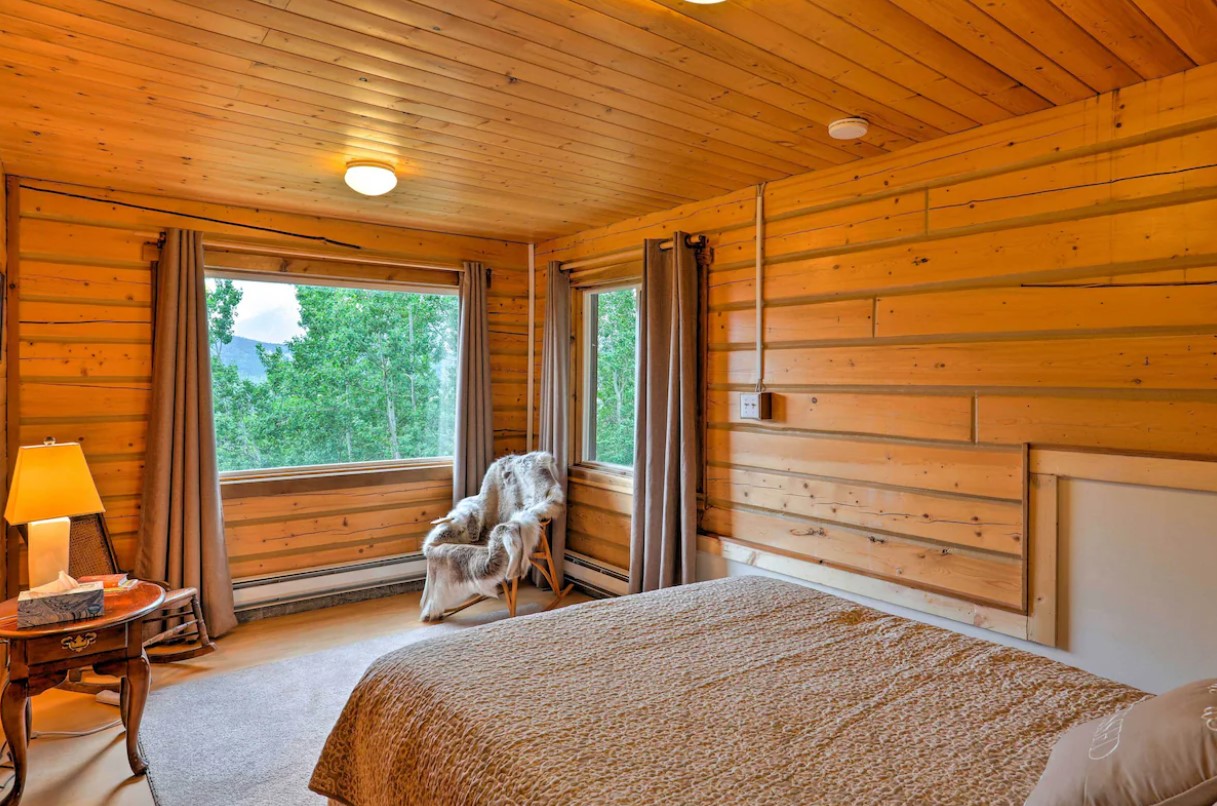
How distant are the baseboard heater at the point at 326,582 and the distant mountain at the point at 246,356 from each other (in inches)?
47.2

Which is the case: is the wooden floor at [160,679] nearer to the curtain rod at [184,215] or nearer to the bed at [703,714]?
the bed at [703,714]

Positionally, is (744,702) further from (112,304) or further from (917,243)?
(112,304)

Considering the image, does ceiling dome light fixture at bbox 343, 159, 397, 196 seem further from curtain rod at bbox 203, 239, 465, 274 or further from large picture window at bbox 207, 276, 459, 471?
large picture window at bbox 207, 276, 459, 471

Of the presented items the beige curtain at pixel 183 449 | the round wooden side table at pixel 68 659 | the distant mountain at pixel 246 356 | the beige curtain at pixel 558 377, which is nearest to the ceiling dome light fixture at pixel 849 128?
the beige curtain at pixel 558 377

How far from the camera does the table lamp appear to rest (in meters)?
2.55

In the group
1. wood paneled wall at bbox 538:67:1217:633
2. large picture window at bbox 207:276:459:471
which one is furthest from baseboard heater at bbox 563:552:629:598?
large picture window at bbox 207:276:459:471

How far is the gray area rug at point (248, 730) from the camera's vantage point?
246cm

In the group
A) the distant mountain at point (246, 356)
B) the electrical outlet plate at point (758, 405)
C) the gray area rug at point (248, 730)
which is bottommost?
the gray area rug at point (248, 730)

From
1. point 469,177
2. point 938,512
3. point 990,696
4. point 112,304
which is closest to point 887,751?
point 990,696

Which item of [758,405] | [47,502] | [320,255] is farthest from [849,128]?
[47,502]

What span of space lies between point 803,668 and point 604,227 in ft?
10.8

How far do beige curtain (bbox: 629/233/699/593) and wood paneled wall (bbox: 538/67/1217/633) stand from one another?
0.61ft

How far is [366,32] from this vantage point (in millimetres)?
1987

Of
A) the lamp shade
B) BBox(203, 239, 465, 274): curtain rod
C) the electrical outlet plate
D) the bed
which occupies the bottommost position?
the bed
